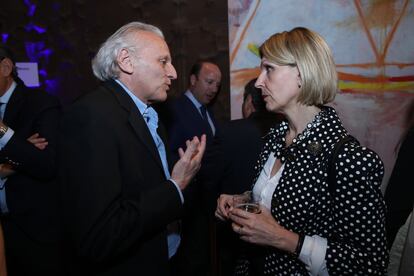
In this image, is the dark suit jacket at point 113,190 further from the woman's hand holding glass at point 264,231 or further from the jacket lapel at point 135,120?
the woman's hand holding glass at point 264,231

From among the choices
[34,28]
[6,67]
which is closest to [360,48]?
[6,67]

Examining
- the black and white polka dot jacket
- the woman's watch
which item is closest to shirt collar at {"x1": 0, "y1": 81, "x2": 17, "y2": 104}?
the black and white polka dot jacket

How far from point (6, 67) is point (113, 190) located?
1709 mm

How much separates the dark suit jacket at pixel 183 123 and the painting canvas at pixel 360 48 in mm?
556

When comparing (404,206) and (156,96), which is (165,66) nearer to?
(156,96)

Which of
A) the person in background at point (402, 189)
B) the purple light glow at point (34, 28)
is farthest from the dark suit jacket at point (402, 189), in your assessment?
the purple light glow at point (34, 28)

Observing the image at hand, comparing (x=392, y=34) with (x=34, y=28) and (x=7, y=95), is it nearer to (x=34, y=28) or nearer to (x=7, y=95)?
(x=7, y=95)

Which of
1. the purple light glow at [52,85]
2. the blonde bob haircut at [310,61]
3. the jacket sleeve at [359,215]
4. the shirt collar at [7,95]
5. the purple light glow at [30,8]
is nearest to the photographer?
the jacket sleeve at [359,215]

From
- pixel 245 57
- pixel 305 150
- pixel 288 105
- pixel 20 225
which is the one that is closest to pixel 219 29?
pixel 245 57

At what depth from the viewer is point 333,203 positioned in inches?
49.2

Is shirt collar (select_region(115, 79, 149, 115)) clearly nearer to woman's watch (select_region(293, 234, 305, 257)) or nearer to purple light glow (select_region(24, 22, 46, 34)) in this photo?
woman's watch (select_region(293, 234, 305, 257))

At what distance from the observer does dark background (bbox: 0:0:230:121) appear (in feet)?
10.8

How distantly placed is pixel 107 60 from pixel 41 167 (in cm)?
104

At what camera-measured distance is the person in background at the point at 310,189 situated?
46.4 inches
